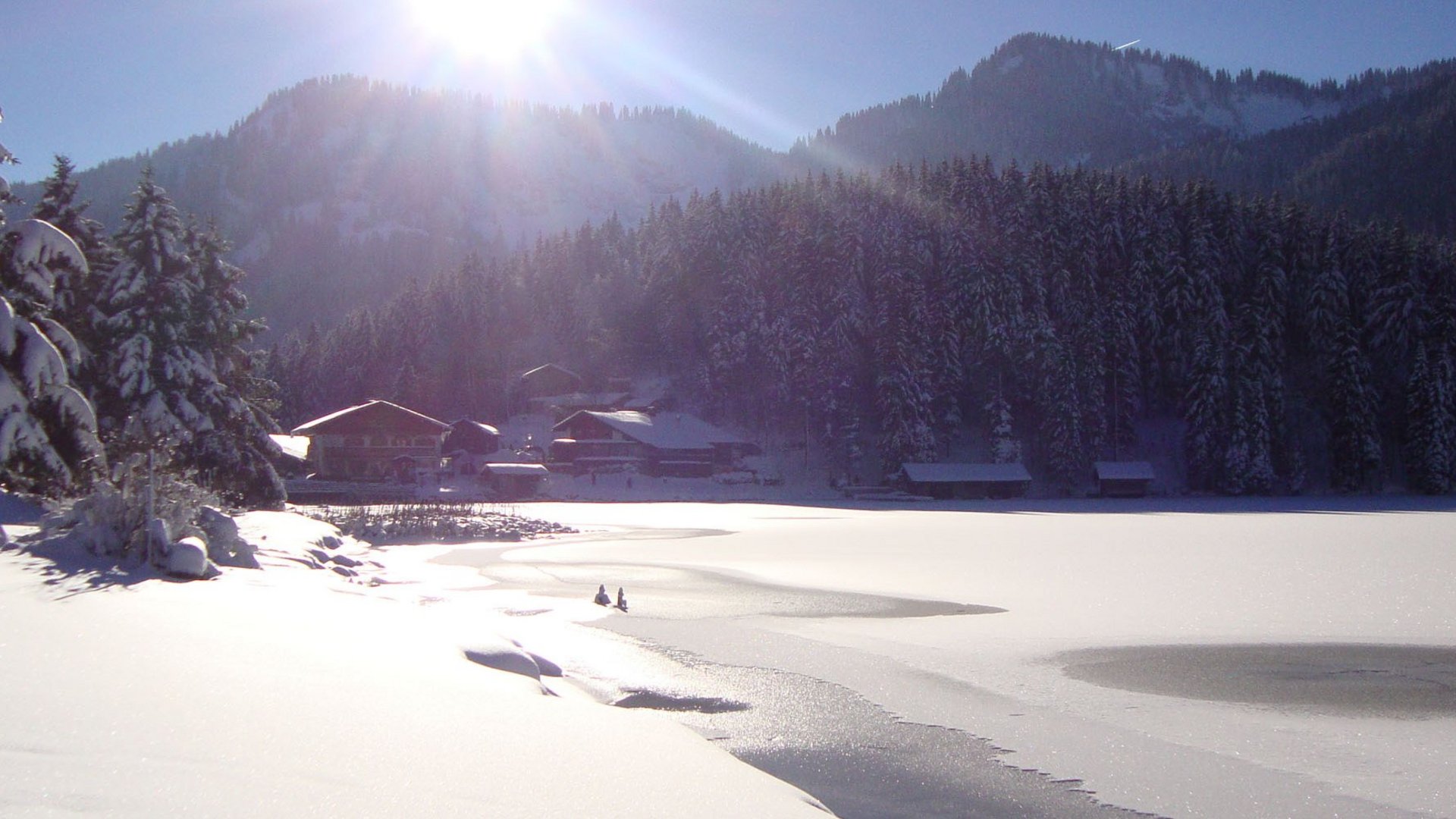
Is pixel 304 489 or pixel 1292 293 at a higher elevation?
pixel 1292 293

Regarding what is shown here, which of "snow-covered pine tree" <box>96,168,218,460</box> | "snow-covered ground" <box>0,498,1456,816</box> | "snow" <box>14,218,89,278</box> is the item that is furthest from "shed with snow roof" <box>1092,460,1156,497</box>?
"snow" <box>14,218,89,278</box>

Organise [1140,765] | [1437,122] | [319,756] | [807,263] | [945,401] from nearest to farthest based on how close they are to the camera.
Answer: [319,756] → [1140,765] → [945,401] → [807,263] → [1437,122]

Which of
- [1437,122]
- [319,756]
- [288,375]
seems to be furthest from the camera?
[1437,122]

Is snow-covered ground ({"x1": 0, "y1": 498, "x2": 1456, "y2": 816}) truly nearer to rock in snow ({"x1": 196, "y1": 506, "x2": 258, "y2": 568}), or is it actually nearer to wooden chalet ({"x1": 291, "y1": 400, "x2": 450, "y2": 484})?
rock in snow ({"x1": 196, "y1": 506, "x2": 258, "y2": 568})

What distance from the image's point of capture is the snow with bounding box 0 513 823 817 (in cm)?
497

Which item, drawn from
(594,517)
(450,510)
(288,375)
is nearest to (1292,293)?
(594,517)

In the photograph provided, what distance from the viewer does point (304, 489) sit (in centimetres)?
6219

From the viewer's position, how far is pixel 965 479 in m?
68.4

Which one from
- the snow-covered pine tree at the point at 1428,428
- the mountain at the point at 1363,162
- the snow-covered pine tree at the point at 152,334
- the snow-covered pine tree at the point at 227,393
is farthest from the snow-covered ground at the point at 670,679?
the mountain at the point at 1363,162

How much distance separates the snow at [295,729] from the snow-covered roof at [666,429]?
64.2 m

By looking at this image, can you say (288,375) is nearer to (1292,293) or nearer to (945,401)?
(945,401)

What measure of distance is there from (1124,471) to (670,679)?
2588 inches

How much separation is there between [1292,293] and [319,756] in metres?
86.9

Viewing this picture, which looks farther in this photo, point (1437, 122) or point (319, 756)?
point (1437, 122)
